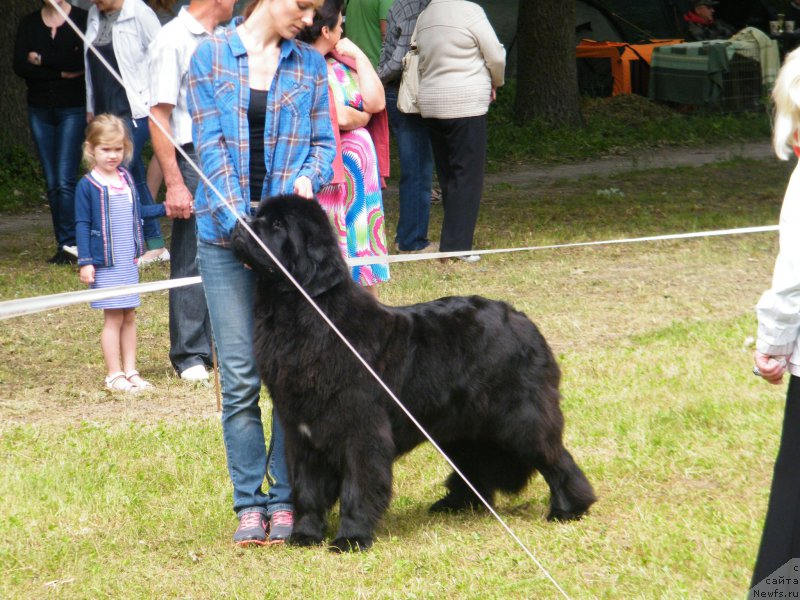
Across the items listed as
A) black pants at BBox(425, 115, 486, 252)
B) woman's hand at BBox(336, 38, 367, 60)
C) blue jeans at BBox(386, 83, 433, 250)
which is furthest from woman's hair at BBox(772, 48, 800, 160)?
blue jeans at BBox(386, 83, 433, 250)

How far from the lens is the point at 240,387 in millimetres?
4387

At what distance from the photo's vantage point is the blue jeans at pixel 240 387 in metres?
4.31

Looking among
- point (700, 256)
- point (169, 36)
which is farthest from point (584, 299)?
point (169, 36)

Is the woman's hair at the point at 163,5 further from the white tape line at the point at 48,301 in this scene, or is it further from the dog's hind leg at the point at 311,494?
the dog's hind leg at the point at 311,494

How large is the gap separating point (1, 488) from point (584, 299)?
4.77m

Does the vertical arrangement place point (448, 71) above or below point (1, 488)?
above

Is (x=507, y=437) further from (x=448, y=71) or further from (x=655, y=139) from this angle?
(x=655, y=139)

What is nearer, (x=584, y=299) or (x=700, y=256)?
(x=584, y=299)

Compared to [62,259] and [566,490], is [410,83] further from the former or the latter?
[566,490]

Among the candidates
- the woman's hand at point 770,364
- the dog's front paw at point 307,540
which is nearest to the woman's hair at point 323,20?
the dog's front paw at point 307,540

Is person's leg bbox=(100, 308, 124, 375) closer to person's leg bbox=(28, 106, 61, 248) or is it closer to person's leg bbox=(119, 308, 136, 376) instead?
person's leg bbox=(119, 308, 136, 376)

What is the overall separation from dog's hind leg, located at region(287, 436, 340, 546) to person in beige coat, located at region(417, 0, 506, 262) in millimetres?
5464

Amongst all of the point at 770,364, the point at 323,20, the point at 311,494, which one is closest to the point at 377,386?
the point at 311,494

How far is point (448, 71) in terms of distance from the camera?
9.36 metres
